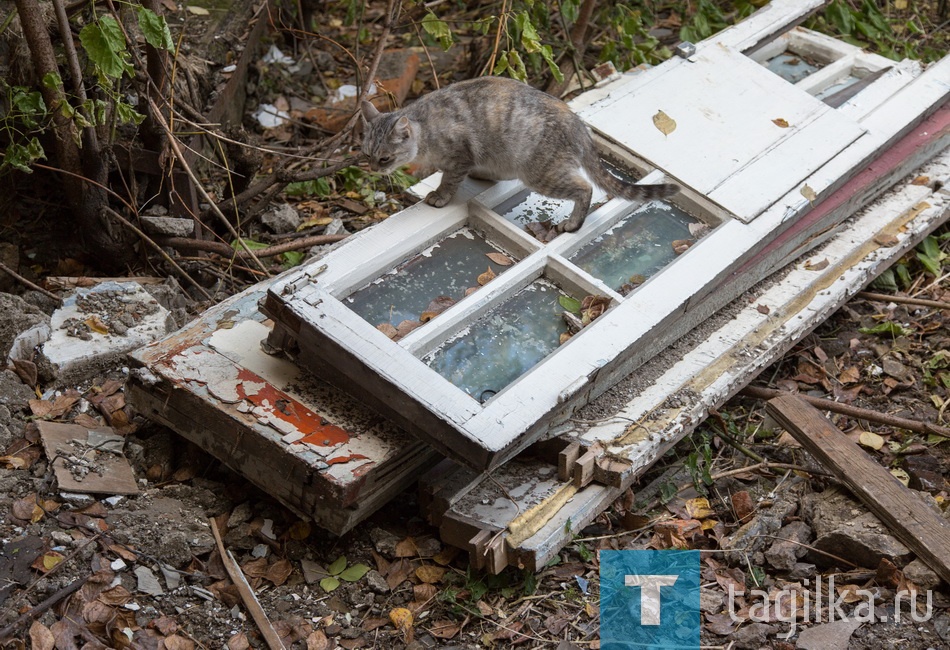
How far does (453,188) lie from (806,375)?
1.84m

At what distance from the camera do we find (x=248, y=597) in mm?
3291

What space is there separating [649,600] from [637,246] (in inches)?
57.8

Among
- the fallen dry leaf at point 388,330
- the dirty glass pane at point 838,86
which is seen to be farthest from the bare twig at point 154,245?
the dirty glass pane at point 838,86

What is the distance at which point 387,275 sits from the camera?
3.76 m

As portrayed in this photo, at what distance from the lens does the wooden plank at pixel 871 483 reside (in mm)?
3377

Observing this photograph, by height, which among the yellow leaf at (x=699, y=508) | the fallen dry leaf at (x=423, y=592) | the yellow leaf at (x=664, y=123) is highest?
the yellow leaf at (x=664, y=123)

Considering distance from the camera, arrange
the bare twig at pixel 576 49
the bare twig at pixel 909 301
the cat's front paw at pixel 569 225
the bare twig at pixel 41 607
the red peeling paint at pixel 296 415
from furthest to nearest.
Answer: the bare twig at pixel 576 49 → the bare twig at pixel 909 301 → the cat's front paw at pixel 569 225 → the red peeling paint at pixel 296 415 → the bare twig at pixel 41 607

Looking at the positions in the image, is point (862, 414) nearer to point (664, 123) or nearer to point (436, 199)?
point (664, 123)

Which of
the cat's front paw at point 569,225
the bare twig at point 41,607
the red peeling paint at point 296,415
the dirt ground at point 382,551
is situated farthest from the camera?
the cat's front paw at point 569,225

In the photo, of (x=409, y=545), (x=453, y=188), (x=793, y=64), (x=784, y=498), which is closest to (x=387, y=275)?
(x=453, y=188)

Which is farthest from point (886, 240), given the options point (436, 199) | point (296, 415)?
point (296, 415)

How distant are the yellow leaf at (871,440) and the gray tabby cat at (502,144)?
1306 millimetres

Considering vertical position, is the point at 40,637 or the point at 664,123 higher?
the point at 664,123

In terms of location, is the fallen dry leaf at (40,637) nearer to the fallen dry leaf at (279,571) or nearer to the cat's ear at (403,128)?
the fallen dry leaf at (279,571)
